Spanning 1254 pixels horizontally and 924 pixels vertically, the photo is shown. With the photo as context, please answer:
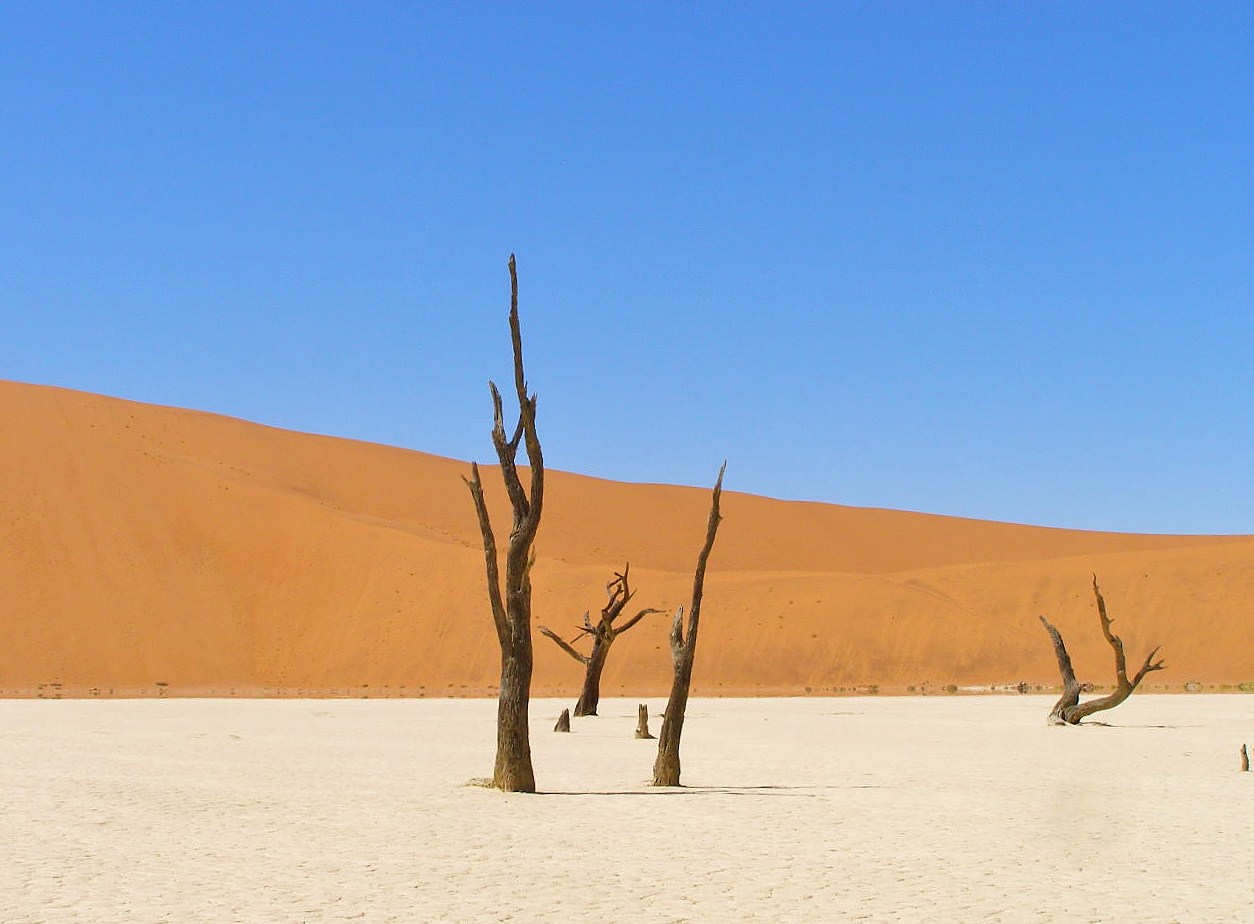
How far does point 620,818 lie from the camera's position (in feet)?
46.8

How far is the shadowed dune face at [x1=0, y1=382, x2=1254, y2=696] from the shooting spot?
52.0m

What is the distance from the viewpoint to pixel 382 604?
5816cm

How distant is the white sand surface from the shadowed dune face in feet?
83.8

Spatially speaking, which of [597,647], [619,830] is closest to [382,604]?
[597,647]

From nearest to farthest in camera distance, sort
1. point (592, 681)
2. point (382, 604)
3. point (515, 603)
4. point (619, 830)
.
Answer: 1. point (619, 830)
2. point (515, 603)
3. point (592, 681)
4. point (382, 604)

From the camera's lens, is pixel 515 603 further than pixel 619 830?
Yes

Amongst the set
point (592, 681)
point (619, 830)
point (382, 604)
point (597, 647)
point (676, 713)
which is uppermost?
point (382, 604)

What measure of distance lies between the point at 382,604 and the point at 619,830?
150 feet

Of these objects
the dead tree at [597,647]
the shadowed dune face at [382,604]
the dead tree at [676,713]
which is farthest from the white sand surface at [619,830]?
the shadowed dune face at [382,604]

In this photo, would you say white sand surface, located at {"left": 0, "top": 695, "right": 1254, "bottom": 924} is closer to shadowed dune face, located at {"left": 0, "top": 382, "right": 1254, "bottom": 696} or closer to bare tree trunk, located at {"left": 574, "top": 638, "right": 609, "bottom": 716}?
bare tree trunk, located at {"left": 574, "top": 638, "right": 609, "bottom": 716}

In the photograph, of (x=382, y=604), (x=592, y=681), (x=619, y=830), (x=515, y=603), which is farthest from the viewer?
(x=382, y=604)

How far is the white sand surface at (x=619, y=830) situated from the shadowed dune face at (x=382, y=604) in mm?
25543

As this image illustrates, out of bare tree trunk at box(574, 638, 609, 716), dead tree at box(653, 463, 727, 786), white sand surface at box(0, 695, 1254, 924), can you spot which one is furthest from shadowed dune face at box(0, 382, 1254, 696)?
dead tree at box(653, 463, 727, 786)

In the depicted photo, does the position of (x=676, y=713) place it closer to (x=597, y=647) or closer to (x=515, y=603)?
(x=515, y=603)
